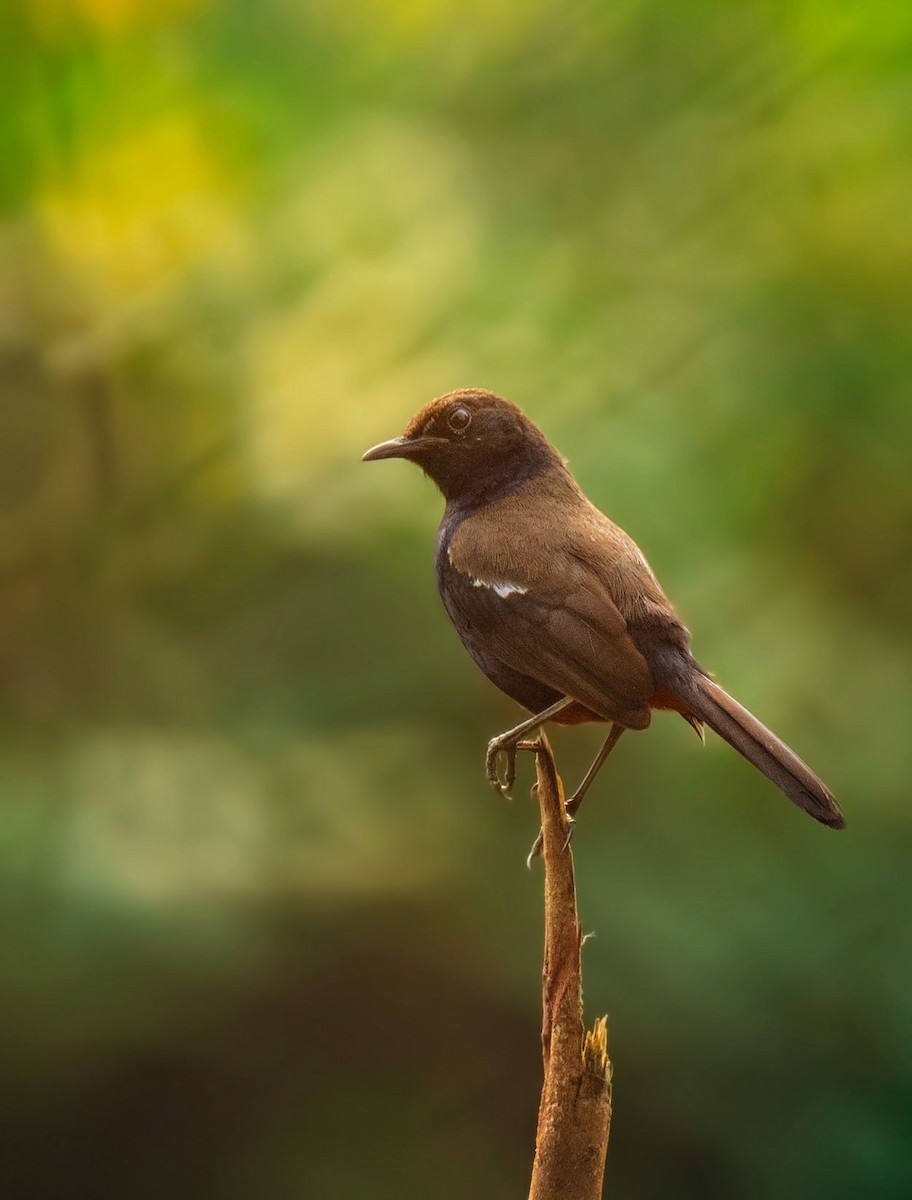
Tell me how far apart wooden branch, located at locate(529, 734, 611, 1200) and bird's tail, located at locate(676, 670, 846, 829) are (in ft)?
0.92

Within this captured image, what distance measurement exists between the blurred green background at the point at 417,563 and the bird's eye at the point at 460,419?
4.94 feet

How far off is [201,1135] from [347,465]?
6.65ft

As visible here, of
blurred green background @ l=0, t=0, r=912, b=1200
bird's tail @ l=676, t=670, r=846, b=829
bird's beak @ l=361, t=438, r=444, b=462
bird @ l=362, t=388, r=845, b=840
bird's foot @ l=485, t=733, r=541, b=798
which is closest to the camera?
bird's tail @ l=676, t=670, r=846, b=829

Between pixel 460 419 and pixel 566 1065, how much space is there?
1.14m

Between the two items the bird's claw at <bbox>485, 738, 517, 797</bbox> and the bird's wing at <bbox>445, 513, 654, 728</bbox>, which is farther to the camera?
the bird's claw at <bbox>485, 738, 517, 797</bbox>

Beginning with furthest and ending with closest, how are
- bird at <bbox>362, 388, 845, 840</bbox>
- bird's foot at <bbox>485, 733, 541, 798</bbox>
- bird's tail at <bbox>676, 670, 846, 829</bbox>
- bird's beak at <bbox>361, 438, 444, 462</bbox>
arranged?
bird's beak at <bbox>361, 438, 444, 462</bbox> → bird's foot at <bbox>485, 733, 541, 798</bbox> → bird at <bbox>362, 388, 845, 840</bbox> → bird's tail at <bbox>676, 670, 846, 829</bbox>

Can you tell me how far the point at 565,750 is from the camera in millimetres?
3939

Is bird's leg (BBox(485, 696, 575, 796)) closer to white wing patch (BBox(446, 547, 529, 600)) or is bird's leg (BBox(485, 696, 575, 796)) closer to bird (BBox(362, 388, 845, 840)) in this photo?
bird (BBox(362, 388, 845, 840))

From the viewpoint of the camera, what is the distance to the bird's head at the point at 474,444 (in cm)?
245

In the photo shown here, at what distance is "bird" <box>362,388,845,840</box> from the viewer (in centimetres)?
209

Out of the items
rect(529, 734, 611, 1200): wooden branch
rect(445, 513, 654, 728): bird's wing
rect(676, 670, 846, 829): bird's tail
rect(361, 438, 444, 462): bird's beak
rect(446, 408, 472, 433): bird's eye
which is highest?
rect(446, 408, 472, 433): bird's eye

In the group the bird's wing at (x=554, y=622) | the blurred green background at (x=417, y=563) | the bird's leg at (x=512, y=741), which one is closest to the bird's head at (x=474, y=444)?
the bird's wing at (x=554, y=622)

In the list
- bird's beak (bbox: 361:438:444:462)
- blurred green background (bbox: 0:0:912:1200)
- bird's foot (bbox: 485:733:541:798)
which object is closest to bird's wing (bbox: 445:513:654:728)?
bird's foot (bbox: 485:733:541:798)

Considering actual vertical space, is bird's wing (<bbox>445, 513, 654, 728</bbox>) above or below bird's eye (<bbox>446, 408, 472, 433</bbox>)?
below
